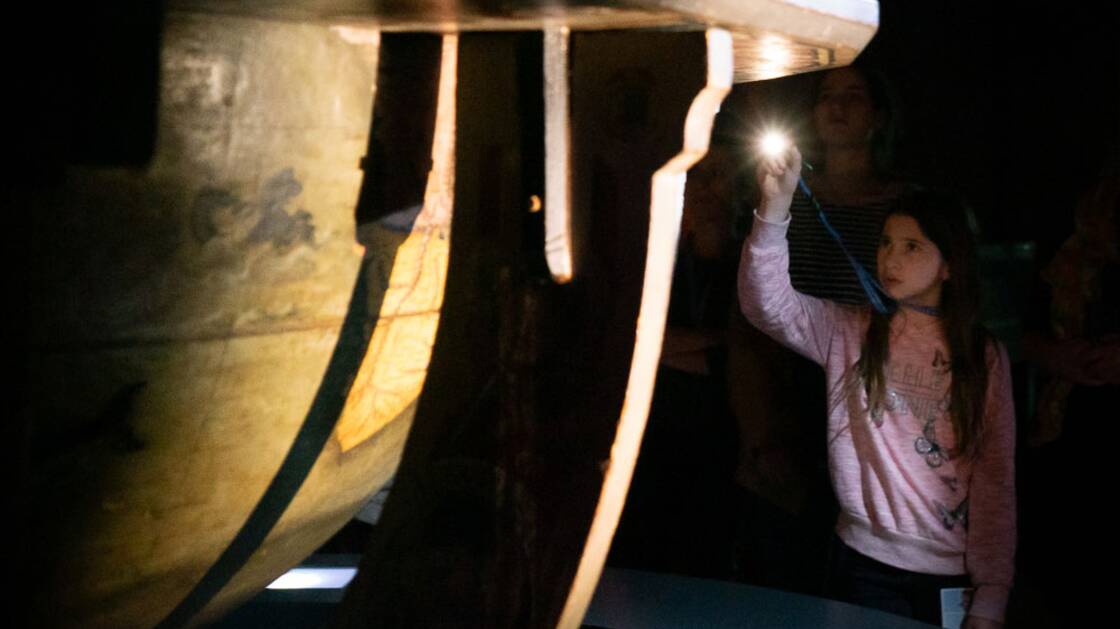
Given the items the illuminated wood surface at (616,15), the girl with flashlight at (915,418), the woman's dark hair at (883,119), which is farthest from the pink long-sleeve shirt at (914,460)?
the illuminated wood surface at (616,15)

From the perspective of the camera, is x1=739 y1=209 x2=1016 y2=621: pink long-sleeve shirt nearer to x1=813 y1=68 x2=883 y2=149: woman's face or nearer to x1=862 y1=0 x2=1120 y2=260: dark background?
x1=813 y1=68 x2=883 y2=149: woman's face

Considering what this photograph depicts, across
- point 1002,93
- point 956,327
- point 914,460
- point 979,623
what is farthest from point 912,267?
point 1002,93

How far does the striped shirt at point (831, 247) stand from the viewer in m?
2.26

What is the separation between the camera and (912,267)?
208 cm

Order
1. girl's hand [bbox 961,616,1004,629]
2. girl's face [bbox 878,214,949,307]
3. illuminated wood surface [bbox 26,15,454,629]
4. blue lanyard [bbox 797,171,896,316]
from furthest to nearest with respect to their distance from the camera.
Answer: blue lanyard [bbox 797,171,896,316] < girl's face [bbox 878,214,949,307] < girl's hand [bbox 961,616,1004,629] < illuminated wood surface [bbox 26,15,454,629]

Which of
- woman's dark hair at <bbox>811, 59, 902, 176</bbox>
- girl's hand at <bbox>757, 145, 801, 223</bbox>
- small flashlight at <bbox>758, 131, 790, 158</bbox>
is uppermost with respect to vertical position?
woman's dark hair at <bbox>811, 59, 902, 176</bbox>

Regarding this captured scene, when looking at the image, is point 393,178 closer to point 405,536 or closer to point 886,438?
point 405,536

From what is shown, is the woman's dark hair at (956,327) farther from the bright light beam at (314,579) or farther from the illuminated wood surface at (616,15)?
the illuminated wood surface at (616,15)

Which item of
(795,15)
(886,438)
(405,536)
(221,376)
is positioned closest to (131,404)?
(221,376)

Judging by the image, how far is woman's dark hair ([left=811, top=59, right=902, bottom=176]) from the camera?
235cm

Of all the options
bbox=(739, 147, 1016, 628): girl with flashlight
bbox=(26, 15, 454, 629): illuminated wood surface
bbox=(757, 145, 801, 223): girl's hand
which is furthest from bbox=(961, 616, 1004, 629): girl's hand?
bbox=(26, 15, 454, 629): illuminated wood surface

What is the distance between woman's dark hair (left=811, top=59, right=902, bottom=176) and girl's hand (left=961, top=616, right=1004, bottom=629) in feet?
2.88

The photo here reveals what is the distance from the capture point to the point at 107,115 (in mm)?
743

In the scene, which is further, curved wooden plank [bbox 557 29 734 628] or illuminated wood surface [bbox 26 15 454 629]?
curved wooden plank [bbox 557 29 734 628]
